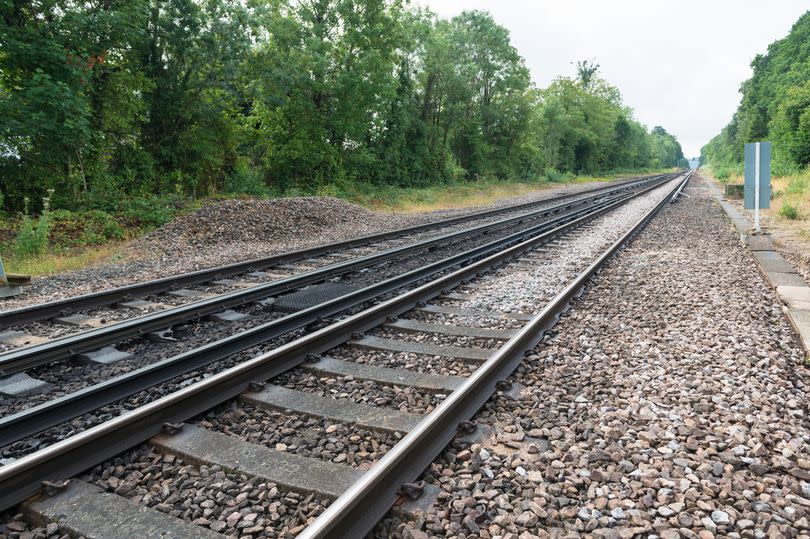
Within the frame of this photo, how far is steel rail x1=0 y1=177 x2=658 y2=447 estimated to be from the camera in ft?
10.3

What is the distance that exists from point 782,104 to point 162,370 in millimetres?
39106

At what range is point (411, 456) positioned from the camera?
9.17 ft

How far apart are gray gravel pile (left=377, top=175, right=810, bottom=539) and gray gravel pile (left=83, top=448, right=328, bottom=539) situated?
511 millimetres

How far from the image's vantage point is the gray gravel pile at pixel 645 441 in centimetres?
242

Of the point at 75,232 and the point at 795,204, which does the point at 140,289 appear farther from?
the point at 795,204

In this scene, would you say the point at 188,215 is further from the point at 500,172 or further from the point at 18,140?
the point at 500,172

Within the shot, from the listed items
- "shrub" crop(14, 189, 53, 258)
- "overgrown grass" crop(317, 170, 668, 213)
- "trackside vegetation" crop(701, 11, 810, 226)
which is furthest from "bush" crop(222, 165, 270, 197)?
"trackside vegetation" crop(701, 11, 810, 226)

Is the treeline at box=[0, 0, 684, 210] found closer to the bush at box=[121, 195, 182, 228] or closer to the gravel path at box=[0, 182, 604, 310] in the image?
the bush at box=[121, 195, 182, 228]

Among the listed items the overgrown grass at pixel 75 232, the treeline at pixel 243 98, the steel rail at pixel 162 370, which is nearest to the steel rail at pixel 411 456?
the steel rail at pixel 162 370

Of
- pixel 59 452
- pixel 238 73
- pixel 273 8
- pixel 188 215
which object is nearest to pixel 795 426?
pixel 59 452

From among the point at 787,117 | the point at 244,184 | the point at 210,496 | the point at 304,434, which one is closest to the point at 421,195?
the point at 244,184

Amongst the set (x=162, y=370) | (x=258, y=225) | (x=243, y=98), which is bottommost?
(x=162, y=370)

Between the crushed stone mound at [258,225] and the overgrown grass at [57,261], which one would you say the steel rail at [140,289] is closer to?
the crushed stone mound at [258,225]

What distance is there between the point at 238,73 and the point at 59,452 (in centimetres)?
1783
